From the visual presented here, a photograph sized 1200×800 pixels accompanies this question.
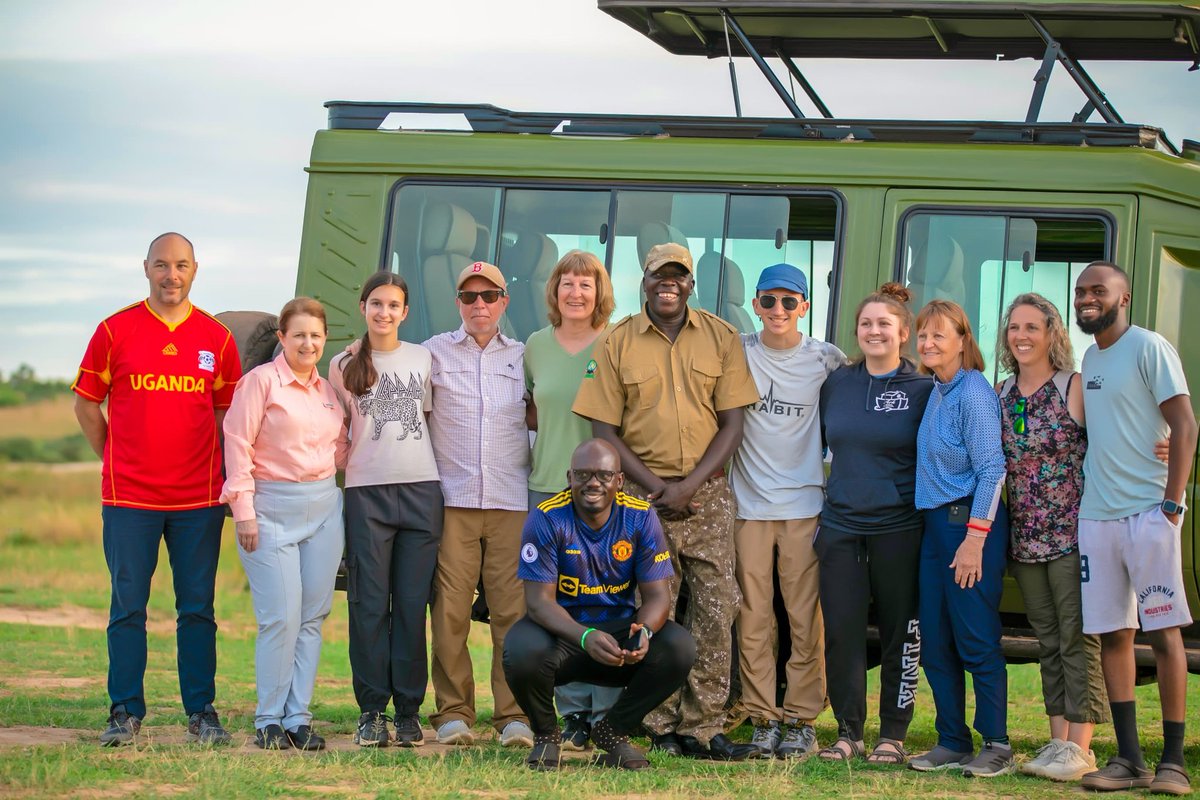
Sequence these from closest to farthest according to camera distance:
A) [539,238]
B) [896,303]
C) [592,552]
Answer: [592,552] < [896,303] < [539,238]

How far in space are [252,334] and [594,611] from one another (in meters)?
2.66

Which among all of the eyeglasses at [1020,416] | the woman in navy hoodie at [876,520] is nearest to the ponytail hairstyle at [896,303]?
the woman in navy hoodie at [876,520]

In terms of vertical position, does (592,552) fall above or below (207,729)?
above

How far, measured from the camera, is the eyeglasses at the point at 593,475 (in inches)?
235

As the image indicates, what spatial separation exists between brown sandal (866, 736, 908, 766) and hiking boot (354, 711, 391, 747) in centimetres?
217

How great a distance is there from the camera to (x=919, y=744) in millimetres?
7930

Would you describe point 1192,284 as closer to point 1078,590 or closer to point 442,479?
point 1078,590

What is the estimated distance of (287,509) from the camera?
21.1 ft

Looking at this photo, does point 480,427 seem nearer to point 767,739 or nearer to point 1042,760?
point 767,739

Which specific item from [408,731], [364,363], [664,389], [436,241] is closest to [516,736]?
[408,731]

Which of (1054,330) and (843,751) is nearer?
(1054,330)

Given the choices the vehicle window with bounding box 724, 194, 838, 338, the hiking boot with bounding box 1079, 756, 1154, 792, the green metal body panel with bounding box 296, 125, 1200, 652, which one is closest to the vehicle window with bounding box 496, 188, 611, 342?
the green metal body panel with bounding box 296, 125, 1200, 652

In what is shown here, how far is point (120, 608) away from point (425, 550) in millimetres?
1384

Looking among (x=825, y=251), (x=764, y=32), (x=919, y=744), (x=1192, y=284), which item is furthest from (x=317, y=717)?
(x=1192, y=284)
